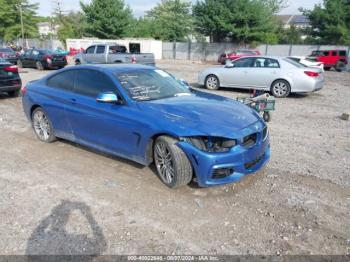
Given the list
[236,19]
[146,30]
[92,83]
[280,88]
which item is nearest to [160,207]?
[92,83]

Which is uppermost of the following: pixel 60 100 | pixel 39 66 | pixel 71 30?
pixel 71 30

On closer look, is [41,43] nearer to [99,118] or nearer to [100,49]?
[100,49]

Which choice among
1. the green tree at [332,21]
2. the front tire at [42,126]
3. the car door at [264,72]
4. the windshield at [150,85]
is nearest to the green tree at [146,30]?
the green tree at [332,21]

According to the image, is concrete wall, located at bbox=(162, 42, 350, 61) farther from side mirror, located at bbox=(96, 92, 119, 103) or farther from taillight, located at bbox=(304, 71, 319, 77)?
side mirror, located at bbox=(96, 92, 119, 103)

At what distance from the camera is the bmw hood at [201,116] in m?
3.96

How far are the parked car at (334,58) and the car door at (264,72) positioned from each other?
17.9 metres

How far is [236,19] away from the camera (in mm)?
36500

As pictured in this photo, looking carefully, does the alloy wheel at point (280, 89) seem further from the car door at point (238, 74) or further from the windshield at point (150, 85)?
the windshield at point (150, 85)

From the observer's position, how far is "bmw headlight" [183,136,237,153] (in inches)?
154

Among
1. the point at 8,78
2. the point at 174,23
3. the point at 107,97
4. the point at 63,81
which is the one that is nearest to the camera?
the point at 107,97

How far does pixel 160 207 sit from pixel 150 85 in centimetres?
198

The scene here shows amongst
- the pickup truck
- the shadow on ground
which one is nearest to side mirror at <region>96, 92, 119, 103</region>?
the shadow on ground

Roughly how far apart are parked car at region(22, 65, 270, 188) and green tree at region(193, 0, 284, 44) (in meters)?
33.5

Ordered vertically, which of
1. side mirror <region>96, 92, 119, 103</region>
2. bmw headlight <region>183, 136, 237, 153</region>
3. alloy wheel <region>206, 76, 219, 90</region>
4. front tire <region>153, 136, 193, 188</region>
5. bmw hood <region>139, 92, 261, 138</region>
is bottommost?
alloy wheel <region>206, 76, 219, 90</region>
